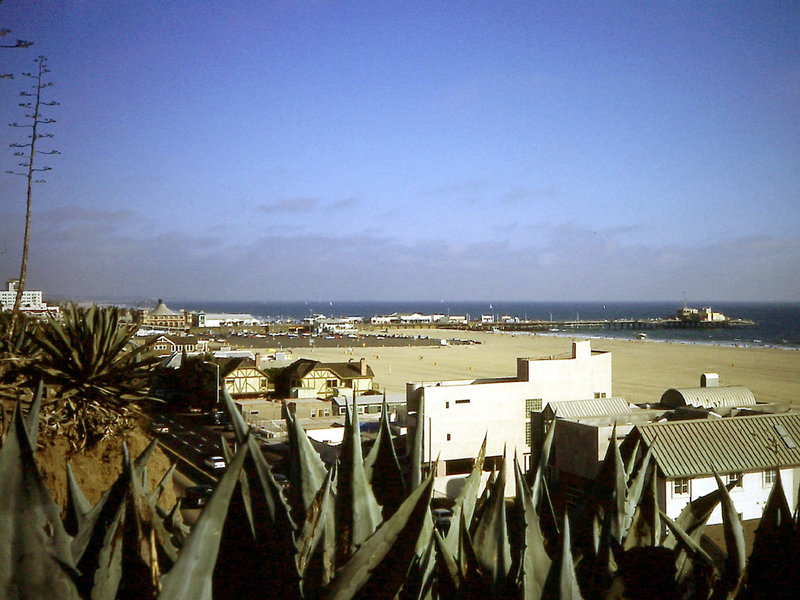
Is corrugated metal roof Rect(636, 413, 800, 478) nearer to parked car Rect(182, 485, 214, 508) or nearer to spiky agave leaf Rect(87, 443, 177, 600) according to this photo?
parked car Rect(182, 485, 214, 508)

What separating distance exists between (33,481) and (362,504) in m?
1.09

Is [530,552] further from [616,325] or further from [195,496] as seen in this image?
[616,325]

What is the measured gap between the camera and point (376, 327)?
127 m

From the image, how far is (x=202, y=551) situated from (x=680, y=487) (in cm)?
1534

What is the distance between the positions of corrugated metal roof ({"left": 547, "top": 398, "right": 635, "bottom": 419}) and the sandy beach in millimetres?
12291

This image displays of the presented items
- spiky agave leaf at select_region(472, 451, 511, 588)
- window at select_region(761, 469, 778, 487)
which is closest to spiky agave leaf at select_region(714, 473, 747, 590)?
spiky agave leaf at select_region(472, 451, 511, 588)

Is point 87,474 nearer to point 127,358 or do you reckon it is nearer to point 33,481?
point 127,358

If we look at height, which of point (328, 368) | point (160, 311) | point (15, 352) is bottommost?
point (328, 368)

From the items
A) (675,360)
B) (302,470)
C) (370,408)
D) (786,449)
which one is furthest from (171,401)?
(675,360)

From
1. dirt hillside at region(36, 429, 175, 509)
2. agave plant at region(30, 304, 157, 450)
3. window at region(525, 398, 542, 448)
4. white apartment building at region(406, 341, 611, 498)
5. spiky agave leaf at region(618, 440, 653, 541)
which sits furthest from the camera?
window at region(525, 398, 542, 448)

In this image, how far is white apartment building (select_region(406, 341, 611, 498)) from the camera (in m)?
20.6

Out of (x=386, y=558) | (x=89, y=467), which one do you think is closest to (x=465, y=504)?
(x=386, y=558)

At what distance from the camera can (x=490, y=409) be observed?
2109 cm

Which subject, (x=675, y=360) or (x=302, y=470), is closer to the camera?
(x=302, y=470)
